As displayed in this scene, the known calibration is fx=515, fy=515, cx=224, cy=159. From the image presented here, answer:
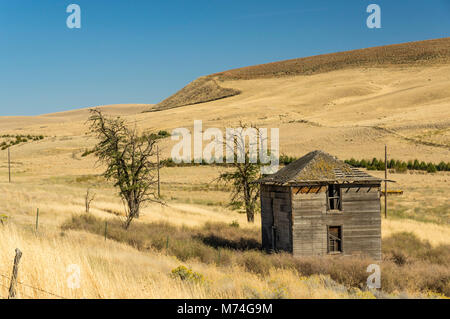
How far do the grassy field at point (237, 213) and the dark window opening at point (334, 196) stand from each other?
11.1 ft

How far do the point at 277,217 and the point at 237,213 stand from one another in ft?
59.0

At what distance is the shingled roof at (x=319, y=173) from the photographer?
74.6 ft

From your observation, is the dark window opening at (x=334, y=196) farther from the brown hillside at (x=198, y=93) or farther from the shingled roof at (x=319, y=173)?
the brown hillside at (x=198, y=93)

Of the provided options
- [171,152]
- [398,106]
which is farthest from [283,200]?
[398,106]

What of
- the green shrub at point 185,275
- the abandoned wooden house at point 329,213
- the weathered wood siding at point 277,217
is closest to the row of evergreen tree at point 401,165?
the weathered wood siding at point 277,217

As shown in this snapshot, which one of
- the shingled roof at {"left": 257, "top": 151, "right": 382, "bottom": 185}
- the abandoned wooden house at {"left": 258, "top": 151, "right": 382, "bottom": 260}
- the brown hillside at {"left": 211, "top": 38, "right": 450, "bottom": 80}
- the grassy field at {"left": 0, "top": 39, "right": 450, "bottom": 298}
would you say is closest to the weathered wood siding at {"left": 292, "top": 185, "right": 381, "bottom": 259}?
the abandoned wooden house at {"left": 258, "top": 151, "right": 382, "bottom": 260}

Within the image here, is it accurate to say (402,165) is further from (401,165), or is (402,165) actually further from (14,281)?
(14,281)

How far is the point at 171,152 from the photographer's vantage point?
79.9 metres

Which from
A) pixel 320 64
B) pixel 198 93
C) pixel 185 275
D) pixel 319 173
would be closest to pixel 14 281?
pixel 185 275

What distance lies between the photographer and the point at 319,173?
23328 millimetres

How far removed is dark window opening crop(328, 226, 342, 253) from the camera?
22.6 m

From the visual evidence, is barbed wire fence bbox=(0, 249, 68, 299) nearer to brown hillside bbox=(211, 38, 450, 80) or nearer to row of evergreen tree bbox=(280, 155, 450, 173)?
row of evergreen tree bbox=(280, 155, 450, 173)

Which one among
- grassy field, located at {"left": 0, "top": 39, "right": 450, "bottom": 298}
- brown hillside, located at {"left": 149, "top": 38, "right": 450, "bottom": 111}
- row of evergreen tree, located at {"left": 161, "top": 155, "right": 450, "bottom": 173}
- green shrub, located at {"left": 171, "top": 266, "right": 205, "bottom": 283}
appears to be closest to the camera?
grassy field, located at {"left": 0, "top": 39, "right": 450, "bottom": 298}
